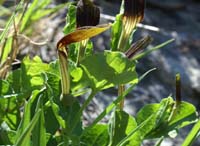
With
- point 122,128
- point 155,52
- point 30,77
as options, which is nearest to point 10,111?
point 30,77

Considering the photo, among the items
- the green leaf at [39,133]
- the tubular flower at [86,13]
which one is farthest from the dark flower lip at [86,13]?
the green leaf at [39,133]

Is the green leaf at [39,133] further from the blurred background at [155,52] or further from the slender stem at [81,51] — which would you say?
the blurred background at [155,52]

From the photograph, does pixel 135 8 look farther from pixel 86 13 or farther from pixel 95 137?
pixel 95 137

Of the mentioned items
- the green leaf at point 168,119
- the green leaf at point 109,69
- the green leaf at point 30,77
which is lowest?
the green leaf at point 168,119

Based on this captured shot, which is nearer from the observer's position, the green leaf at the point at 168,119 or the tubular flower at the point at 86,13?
the tubular flower at the point at 86,13

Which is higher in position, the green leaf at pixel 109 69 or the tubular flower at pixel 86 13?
the tubular flower at pixel 86 13

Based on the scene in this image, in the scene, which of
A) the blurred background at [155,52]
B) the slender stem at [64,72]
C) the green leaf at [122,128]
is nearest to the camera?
the slender stem at [64,72]

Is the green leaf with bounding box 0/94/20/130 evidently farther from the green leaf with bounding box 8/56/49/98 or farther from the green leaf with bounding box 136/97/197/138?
the green leaf with bounding box 136/97/197/138
